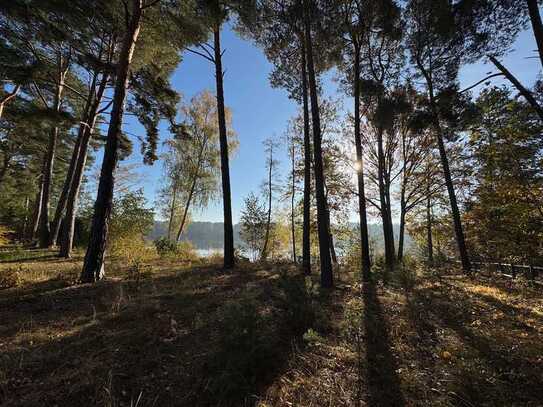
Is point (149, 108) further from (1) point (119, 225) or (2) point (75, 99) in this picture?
(2) point (75, 99)

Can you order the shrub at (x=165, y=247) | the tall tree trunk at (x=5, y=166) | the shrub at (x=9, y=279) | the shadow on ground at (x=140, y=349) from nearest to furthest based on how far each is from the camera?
the shadow on ground at (x=140, y=349)
the shrub at (x=9, y=279)
the shrub at (x=165, y=247)
the tall tree trunk at (x=5, y=166)

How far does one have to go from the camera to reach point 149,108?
28.1ft

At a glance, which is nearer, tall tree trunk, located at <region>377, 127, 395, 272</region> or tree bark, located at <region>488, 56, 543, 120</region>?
A: tree bark, located at <region>488, 56, 543, 120</region>

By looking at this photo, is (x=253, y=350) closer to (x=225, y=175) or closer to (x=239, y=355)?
(x=239, y=355)

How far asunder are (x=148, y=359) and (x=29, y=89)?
1485 cm

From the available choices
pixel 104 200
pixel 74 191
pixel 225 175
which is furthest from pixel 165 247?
pixel 104 200

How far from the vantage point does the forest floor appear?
87.3 inches

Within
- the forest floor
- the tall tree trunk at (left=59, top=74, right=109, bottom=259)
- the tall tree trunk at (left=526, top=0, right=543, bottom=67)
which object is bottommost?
the forest floor

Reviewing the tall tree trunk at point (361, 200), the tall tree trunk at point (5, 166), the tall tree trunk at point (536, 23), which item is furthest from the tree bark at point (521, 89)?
→ the tall tree trunk at point (5, 166)

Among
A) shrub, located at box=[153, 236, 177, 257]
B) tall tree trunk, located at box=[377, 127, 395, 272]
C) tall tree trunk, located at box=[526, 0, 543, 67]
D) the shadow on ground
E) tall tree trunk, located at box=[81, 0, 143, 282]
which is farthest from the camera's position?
shrub, located at box=[153, 236, 177, 257]

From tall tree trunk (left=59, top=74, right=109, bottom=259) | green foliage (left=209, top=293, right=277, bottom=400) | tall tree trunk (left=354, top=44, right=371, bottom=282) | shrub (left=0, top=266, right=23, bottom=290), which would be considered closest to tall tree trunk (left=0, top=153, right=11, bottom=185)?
tall tree trunk (left=59, top=74, right=109, bottom=259)

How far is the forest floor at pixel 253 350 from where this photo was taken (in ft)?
7.27

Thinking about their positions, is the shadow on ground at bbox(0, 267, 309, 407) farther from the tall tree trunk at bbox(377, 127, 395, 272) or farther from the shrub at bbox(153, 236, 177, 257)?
the tall tree trunk at bbox(377, 127, 395, 272)

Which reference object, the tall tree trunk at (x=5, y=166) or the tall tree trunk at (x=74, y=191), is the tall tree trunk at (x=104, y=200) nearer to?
the tall tree trunk at (x=74, y=191)
